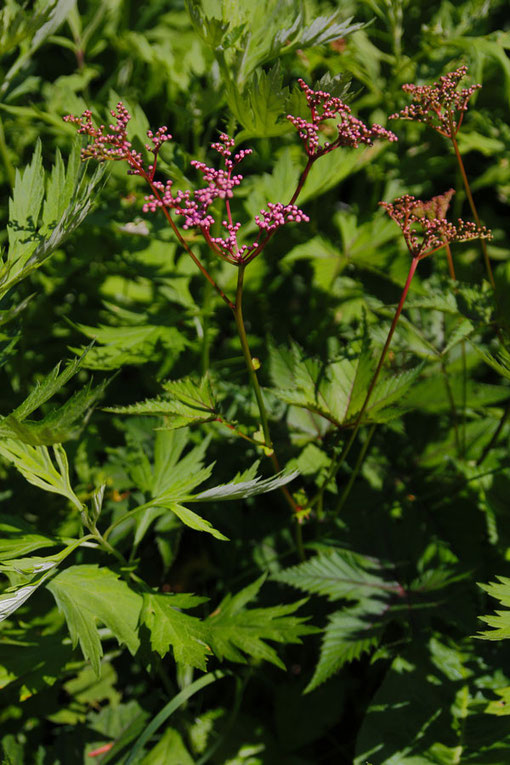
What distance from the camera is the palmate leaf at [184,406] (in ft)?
3.94

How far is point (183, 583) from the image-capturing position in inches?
76.7

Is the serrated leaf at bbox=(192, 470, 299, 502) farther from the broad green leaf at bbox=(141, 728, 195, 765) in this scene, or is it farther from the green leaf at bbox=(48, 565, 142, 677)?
the broad green leaf at bbox=(141, 728, 195, 765)

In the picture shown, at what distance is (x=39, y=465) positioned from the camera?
50.4 inches

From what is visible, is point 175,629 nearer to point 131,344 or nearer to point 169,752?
point 169,752

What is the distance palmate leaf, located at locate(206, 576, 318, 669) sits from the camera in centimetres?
135

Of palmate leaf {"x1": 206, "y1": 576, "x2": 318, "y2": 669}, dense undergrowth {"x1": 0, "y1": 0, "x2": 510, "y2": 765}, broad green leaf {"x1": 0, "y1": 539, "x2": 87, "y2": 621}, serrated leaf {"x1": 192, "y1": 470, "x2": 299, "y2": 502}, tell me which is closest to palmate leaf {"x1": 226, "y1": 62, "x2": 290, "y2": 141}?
dense undergrowth {"x1": 0, "y1": 0, "x2": 510, "y2": 765}

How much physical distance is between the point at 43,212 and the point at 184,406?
53 centimetres

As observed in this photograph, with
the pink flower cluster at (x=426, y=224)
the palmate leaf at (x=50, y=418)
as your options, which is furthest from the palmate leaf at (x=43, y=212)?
the pink flower cluster at (x=426, y=224)

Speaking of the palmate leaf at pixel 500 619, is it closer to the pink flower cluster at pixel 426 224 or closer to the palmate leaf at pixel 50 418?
the pink flower cluster at pixel 426 224

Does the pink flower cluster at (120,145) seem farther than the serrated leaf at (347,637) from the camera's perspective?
A: No

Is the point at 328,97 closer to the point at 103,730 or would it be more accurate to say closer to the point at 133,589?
the point at 133,589

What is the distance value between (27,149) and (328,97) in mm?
1566

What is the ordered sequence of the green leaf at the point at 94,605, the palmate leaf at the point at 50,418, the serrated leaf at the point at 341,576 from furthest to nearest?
1. the serrated leaf at the point at 341,576
2. the green leaf at the point at 94,605
3. the palmate leaf at the point at 50,418

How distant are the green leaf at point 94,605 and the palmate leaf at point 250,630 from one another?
0.19 metres
